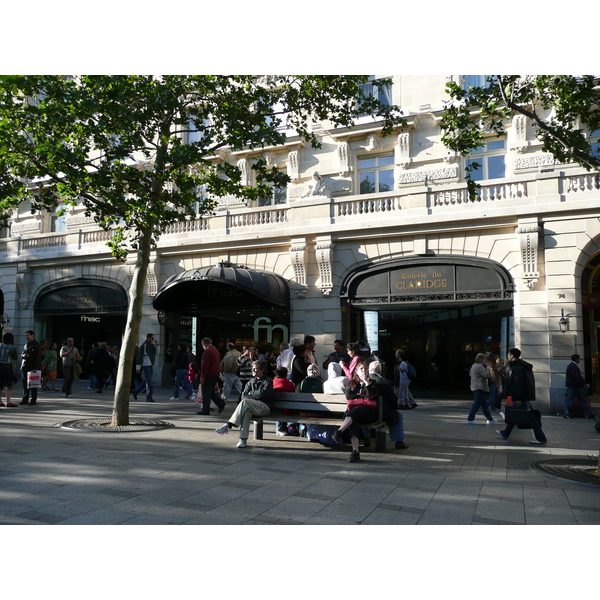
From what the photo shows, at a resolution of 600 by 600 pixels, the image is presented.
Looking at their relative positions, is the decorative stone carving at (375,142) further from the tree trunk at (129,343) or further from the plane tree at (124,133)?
the tree trunk at (129,343)

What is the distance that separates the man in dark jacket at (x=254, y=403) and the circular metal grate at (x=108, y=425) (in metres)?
1.96

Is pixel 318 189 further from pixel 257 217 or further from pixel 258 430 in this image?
pixel 258 430

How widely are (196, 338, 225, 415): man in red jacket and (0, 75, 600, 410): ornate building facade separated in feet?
15.2

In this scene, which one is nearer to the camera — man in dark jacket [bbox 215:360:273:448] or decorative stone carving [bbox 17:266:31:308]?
man in dark jacket [bbox 215:360:273:448]

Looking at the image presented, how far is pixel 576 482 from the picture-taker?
613 centimetres

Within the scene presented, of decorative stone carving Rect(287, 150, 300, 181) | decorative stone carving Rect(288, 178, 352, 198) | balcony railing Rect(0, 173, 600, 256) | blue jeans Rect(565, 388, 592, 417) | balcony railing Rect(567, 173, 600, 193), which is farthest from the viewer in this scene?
decorative stone carving Rect(287, 150, 300, 181)

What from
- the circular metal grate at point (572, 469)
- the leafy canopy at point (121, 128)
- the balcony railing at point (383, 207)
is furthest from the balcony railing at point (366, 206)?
the circular metal grate at point (572, 469)

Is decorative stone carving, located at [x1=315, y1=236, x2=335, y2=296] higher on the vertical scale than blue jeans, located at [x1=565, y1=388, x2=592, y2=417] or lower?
higher

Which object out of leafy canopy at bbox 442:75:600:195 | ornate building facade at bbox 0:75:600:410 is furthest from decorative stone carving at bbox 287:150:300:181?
leafy canopy at bbox 442:75:600:195

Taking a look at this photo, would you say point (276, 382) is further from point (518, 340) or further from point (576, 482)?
point (518, 340)

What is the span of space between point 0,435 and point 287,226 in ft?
36.5

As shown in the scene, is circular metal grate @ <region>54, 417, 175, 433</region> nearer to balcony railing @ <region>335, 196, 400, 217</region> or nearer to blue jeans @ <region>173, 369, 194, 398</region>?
blue jeans @ <region>173, 369, 194, 398</region>

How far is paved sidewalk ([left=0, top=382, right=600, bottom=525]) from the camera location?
4.77m

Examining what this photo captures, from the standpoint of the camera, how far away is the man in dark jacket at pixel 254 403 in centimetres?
820
